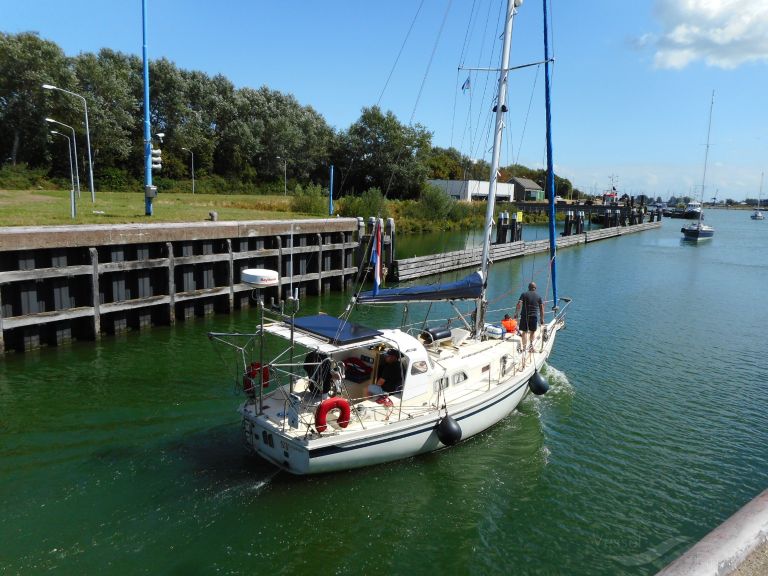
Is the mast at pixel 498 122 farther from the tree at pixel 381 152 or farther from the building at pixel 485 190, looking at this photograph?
the tree at pixel 381 152

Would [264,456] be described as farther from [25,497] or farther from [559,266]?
[559,266]

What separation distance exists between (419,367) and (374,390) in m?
1.13

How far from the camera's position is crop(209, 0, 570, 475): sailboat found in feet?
35.7

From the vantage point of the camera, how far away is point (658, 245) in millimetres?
67625

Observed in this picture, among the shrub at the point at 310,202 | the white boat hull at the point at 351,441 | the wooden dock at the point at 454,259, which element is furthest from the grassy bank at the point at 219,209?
the white boat hull at the point at 351,441

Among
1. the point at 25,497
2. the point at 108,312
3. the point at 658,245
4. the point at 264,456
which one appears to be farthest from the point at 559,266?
the point at 25,497

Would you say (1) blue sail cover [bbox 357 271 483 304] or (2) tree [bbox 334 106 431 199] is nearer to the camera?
(1) blue sail cover [bbox 357 271 483 304]

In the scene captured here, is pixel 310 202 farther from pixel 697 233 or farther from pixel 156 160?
pixel 697 233

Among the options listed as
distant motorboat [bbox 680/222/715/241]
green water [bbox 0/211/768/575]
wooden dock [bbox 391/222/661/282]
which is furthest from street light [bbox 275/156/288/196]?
distant motorboat [bbox 680/222/715/241]

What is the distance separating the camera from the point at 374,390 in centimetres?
1216

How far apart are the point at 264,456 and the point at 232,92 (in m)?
71.2

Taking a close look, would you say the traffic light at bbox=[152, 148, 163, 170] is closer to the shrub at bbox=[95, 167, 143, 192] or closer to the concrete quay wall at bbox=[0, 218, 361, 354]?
the concrete quay wall at bbox=[0, 218, 361, 354]

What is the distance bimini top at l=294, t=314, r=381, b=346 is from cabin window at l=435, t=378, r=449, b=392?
6.04ft

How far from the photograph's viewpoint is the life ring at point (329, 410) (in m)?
10.6
